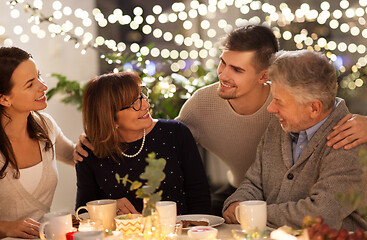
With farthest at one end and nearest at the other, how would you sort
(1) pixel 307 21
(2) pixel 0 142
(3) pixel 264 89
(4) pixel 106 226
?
1. (1) pixel 307 21
2. (3) pixel 264 89
3. (2) pixel 0 142
4. (4) pixel 106 226

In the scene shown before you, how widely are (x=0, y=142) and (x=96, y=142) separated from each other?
1.54 ft

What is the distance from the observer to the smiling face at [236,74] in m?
2.69

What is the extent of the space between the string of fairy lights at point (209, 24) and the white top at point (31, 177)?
191cm

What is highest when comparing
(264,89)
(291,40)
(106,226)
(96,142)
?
(291,40)

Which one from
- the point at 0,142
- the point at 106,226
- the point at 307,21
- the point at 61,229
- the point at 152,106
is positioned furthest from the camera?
the point at 307,21

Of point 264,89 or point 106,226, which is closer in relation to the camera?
point 106,226

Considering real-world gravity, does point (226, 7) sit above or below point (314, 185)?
above

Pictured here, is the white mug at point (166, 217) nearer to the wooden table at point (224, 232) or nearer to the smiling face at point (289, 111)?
the wooden table at point (224, 232)

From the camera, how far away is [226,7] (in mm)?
4645

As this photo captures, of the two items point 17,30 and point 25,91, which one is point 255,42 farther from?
point 17,30

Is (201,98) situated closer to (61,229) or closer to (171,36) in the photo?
(61,229)

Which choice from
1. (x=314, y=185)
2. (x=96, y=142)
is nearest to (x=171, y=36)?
(x=96, y=142)

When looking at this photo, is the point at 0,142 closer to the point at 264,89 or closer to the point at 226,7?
the point at 264,89

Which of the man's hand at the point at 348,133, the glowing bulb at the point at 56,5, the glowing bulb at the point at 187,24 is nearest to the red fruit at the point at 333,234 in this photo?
the man's hand at the point at 348,133
